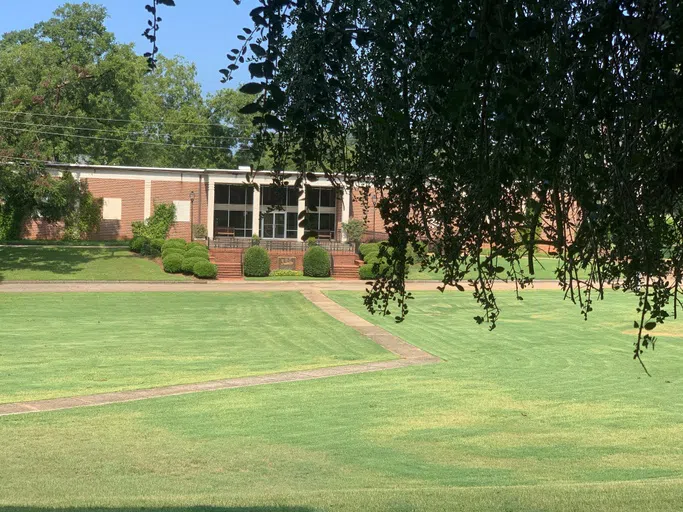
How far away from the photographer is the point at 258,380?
57.9ft

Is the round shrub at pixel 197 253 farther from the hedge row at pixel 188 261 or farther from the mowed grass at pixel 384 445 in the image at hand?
the mowed grass at pixel 384 445

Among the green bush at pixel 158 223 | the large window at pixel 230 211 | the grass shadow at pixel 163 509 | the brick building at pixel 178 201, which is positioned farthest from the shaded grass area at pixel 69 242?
the grass shadow at pixel 163 509

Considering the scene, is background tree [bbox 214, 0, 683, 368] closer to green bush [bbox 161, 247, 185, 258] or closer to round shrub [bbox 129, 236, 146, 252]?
green bush [bbox 161, 247, 185, 258]

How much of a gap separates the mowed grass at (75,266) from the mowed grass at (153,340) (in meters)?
5.60

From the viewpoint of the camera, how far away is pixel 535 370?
63.8ft

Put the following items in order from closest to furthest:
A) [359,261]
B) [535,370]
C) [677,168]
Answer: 1. [677,168]
2. [535,370]
3. [359,261]

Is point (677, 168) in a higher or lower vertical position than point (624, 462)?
higher

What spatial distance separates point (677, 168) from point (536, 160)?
890 mm

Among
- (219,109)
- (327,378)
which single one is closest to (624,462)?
(327,378)

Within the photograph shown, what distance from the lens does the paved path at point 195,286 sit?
1375 inches

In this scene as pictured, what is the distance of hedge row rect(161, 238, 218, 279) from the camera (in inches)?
1554

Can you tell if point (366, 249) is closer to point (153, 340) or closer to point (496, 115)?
point (153, 340)

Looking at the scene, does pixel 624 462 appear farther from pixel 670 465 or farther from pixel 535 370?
pixel 535 370

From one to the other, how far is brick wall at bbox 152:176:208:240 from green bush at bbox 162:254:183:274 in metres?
10.9
